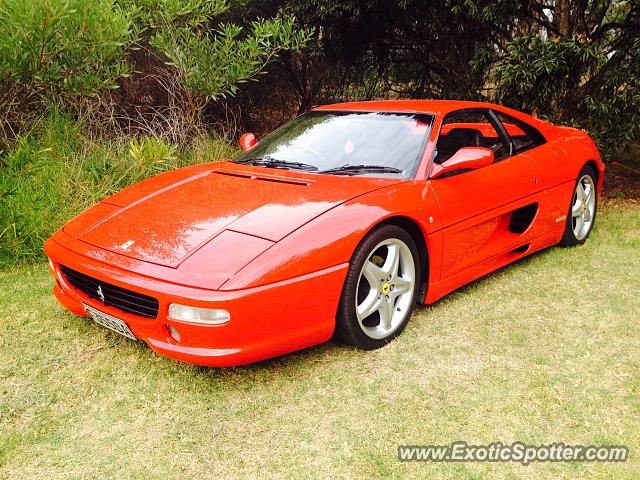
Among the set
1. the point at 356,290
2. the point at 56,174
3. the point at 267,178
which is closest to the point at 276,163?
the point at 267,178

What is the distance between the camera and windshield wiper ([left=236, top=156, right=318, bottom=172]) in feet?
11.4

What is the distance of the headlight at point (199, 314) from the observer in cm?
241

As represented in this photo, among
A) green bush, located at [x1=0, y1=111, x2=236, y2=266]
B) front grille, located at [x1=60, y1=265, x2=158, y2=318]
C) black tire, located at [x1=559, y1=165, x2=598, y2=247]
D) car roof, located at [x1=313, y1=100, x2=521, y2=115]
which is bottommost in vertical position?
green bush, located at [x1=0, y1=111, x2=236, y2=266]

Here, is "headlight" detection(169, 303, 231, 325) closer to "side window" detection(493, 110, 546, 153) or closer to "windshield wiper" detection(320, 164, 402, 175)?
"windshield wiper" detection(320, 164, 402, 175)

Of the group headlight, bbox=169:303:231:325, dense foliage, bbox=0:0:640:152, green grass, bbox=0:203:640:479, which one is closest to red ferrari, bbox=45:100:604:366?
headlight, bbox=169:303:231:325

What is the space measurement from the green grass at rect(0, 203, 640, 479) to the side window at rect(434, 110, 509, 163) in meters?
1.02

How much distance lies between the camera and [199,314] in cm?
242

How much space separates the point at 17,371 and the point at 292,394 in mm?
1369

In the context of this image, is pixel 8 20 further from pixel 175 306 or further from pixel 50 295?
pixel 175 306

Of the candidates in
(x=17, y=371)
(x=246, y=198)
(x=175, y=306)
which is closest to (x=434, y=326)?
(x=246, y=198)

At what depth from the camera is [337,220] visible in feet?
9.14

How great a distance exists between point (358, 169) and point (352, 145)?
0.26m

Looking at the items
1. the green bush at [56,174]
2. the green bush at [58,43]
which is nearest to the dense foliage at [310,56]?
the green bush at [58,43]

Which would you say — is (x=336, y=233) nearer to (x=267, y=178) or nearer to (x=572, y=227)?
(x=267, y=178)
